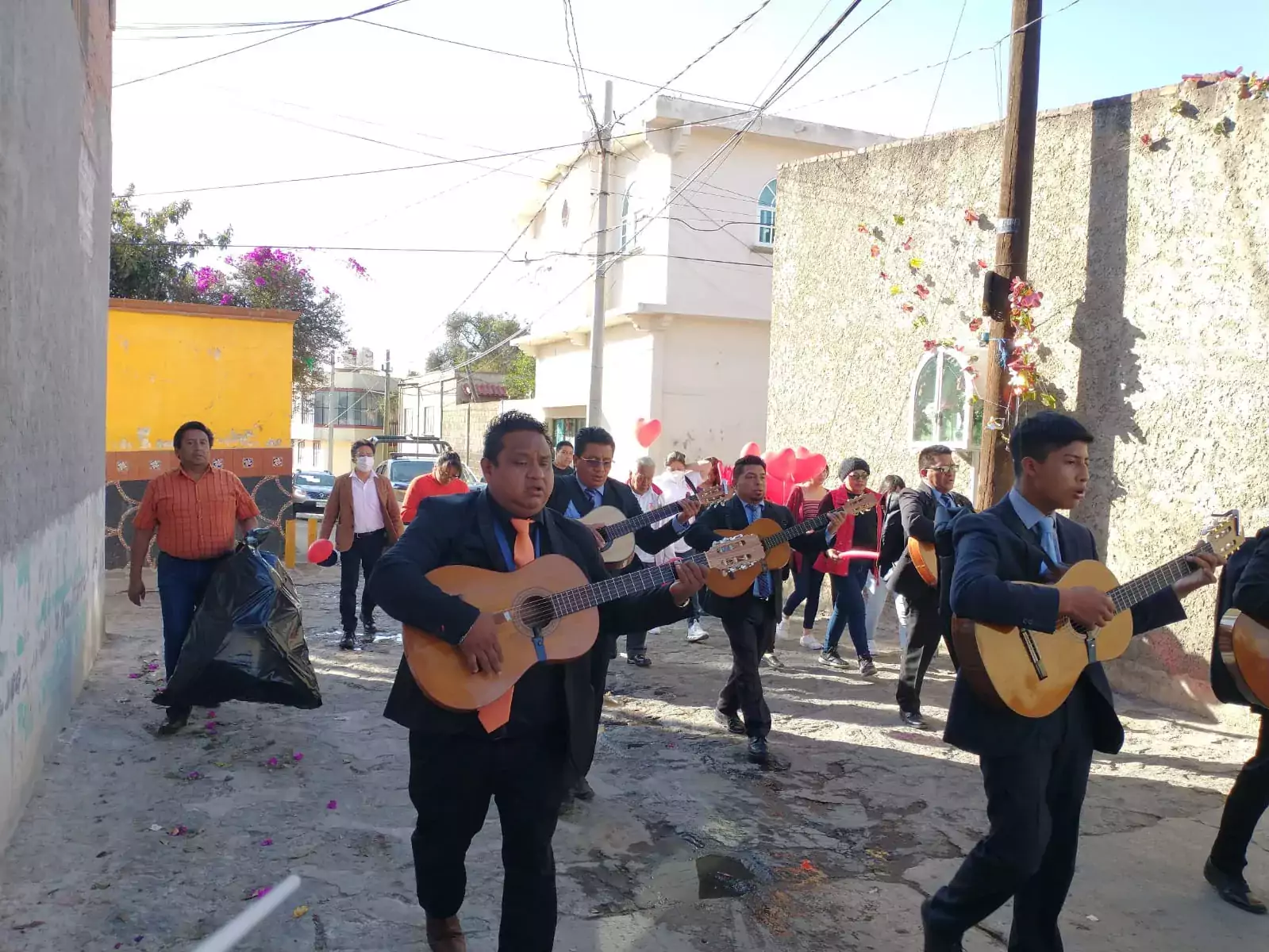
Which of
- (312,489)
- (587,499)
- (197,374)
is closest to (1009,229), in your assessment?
(587,499)

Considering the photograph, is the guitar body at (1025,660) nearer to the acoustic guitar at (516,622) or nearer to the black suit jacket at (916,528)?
the acoustic guitar at (516,622)

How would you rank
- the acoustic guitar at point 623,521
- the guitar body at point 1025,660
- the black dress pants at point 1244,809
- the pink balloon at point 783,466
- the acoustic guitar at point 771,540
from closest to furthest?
the guitar body at point 1025,660, the black dress pants at point 1244,809, the acoustic guitar at point 771,540, the acoustic guitar at point 623,521, the pink balloon at point 783,466

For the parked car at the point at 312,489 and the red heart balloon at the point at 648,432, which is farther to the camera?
the parked car at the point at 312,489

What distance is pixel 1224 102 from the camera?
22.1 ft

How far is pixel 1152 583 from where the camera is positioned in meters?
3.24

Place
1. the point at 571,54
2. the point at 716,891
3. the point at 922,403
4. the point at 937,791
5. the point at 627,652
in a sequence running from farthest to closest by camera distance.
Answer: the point at 571,54 < the point at 922,403 < the point at 627,652 < the point at 937,791 < the point at 716,891

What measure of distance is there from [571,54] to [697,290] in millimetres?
5521

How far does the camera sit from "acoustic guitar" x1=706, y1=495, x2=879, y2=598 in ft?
17.9

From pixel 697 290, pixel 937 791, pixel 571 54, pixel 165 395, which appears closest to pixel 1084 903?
pixel 937 791

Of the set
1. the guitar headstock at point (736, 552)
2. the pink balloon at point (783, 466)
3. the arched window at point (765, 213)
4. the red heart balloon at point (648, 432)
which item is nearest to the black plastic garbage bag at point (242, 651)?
the guitar headstock at point (736, 552)

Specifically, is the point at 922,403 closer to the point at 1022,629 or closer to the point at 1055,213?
the point at 1055,213

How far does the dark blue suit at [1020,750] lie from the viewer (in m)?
2.90

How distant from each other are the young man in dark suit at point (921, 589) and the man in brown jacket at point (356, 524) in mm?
4397

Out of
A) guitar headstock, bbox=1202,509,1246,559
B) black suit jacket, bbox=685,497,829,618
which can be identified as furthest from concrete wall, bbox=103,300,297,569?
guitar headstock, bbox=1202,509,1246,559
